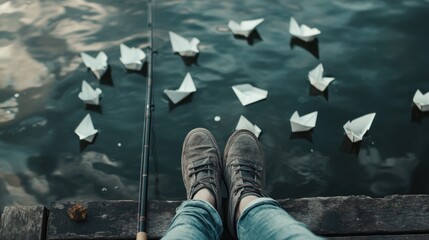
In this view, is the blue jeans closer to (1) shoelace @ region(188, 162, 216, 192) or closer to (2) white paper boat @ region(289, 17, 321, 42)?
(1) shoelace @ region(188, 162, 216, 192)

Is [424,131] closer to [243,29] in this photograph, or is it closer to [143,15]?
[243,29]

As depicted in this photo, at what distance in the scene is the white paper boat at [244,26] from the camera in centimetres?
432

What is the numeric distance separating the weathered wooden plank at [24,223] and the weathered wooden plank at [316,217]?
0.16 feet

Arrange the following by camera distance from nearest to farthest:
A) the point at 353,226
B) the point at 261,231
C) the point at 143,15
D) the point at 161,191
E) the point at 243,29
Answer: the point at 261,231, the point at 353,226, the point at 161,191, the point at 243,29, the point at 143,15

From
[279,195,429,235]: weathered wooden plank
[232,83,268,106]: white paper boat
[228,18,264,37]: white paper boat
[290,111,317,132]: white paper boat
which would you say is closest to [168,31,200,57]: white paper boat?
[228,18,264,37]: white paper boat

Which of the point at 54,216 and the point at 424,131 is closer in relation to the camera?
the point at 54,216

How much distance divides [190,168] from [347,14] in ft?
8.39

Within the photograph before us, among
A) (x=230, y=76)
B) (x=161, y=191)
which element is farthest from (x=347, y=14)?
(x=161, y=191)

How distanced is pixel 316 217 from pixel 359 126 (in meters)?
1.14

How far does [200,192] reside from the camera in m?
2.61

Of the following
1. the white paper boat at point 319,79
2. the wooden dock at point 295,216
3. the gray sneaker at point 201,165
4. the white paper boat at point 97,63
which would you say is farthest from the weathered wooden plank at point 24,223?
the white paper boat at point 319,79

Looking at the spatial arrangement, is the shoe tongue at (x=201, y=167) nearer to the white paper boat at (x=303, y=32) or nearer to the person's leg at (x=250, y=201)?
the person's leg at (x=250, y=201)

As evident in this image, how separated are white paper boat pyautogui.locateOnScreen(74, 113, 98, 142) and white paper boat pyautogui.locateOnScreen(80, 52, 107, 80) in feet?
1.70

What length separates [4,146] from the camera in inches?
140
